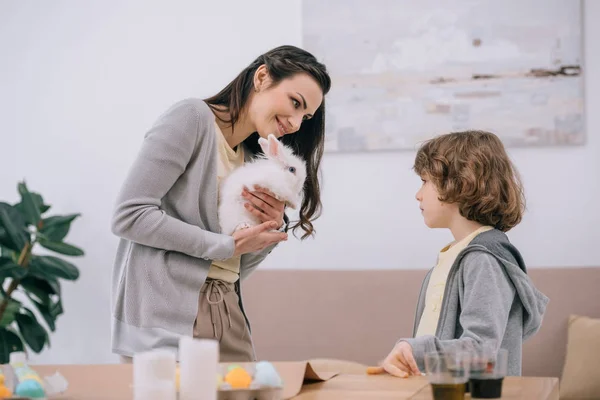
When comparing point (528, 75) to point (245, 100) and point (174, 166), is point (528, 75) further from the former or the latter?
point (174, 166)

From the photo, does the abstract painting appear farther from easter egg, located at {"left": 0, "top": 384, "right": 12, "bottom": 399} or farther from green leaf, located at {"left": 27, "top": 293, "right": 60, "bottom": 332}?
easter egg, located at {"left": 0, "top": 384, "right": 12, "bottom": 399}

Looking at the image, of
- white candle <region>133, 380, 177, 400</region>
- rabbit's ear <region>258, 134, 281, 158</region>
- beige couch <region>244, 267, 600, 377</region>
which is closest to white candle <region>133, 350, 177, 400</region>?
white candle <region>133, 380, 177, 400</region>

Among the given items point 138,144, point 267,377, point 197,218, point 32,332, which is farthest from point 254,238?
point 138,144

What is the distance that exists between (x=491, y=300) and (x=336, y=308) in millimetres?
1837

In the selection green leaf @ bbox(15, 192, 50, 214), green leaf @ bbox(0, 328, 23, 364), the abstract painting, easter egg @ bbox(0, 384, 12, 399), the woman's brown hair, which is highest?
the abstract painting

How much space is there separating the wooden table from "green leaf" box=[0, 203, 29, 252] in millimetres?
2052

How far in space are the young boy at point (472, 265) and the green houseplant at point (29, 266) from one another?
2.04 m

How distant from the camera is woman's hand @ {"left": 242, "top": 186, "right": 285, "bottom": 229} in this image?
1.88m

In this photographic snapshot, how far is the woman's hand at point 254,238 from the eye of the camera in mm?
1768

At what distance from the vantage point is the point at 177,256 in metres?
1.76

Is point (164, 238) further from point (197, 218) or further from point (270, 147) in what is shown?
point (270, 147)

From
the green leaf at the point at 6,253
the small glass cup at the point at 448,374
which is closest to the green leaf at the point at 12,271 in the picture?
the green leaf at the point at 6,253

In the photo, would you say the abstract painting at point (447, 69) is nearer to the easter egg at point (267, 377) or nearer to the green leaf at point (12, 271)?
the green leaf at point (12, 271)

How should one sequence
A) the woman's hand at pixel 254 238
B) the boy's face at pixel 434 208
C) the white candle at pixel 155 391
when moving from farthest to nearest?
the boy's face at pixel 434 208 < the woman's hand at pixel 254 238 < the white candle at pixel 155 391
